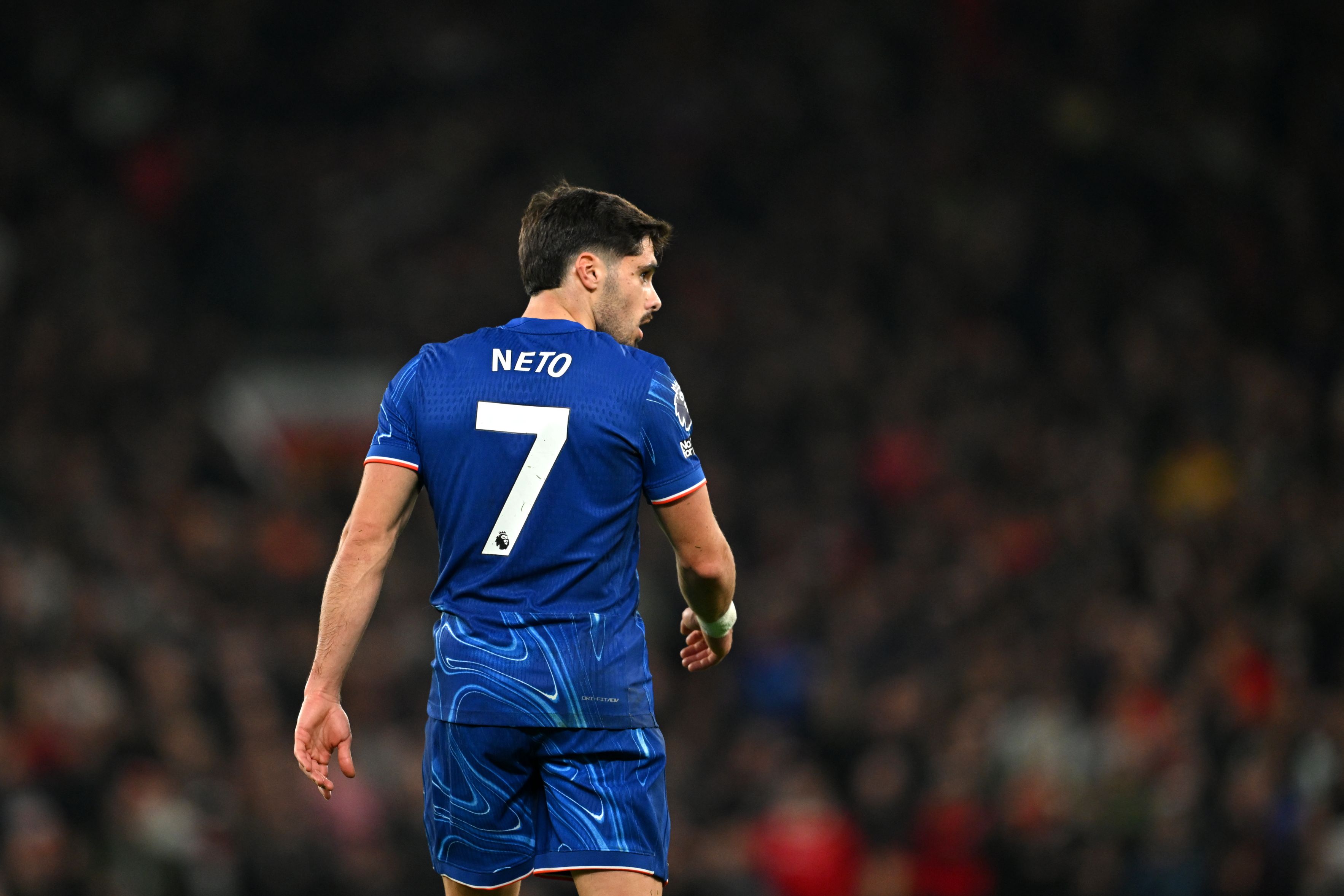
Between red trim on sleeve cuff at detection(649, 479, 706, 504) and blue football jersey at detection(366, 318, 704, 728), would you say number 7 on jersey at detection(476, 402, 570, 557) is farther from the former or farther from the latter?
red trim on sleeve cuff at detection(649, 479, 706, 504)

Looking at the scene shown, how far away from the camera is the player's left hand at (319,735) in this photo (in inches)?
129

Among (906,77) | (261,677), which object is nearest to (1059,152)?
(906,77)

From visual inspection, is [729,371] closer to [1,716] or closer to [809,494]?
[809,494]

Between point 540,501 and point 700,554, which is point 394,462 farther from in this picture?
point 700,554

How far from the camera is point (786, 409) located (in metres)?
12.9

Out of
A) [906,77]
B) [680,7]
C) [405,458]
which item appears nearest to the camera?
[405,458]

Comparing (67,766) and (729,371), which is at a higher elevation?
(729,371)

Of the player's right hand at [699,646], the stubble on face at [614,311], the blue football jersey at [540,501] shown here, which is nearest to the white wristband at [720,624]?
the player's right hand at [699,646]

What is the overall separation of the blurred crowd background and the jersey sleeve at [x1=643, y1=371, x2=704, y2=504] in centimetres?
533

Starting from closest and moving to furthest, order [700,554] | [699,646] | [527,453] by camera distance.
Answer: [527,453] < [700,554] < [699,646]

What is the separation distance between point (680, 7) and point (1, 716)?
34.4ft

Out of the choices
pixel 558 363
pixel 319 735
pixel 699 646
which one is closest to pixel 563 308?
pixel 558 363

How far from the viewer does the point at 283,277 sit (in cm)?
1441

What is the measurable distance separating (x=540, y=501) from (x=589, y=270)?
1.74 ft
